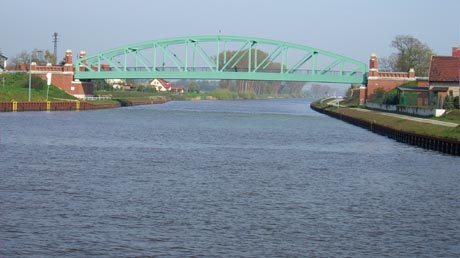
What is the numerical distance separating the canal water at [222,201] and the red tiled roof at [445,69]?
40.7 m

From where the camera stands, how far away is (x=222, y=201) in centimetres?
2823

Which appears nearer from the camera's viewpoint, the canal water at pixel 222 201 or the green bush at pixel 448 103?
the canal water at pixel 222 201

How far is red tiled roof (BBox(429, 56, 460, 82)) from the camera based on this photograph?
294 feet

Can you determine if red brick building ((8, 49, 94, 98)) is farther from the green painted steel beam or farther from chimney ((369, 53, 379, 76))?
chimney ((369, 53, 379, 76))

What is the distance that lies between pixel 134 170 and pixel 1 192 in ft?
29.1

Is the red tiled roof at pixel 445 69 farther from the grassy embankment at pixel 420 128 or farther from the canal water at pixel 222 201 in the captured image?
the canal water at pixel 222 201

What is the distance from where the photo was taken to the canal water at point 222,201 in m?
21.7

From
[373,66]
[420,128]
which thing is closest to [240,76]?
[373,66]

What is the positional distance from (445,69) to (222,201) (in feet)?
223

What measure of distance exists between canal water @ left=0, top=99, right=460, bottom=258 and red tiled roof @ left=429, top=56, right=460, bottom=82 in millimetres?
40654

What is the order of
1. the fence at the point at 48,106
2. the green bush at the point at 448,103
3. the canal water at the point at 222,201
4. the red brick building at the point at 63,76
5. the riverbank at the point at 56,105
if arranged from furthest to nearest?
the red brick building at the point at 63,76 → the riverbank at the point at 56,105 → the fence at the point at 48,106 → the green bush at the point at 448,103 → the canal water at the point at 222,201

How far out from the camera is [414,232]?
78.5 ft

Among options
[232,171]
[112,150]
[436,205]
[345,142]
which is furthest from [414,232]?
[345,142]

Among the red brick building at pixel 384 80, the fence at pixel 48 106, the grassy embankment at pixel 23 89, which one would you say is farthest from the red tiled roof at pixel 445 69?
the grassy embankment at pixel 23 89
